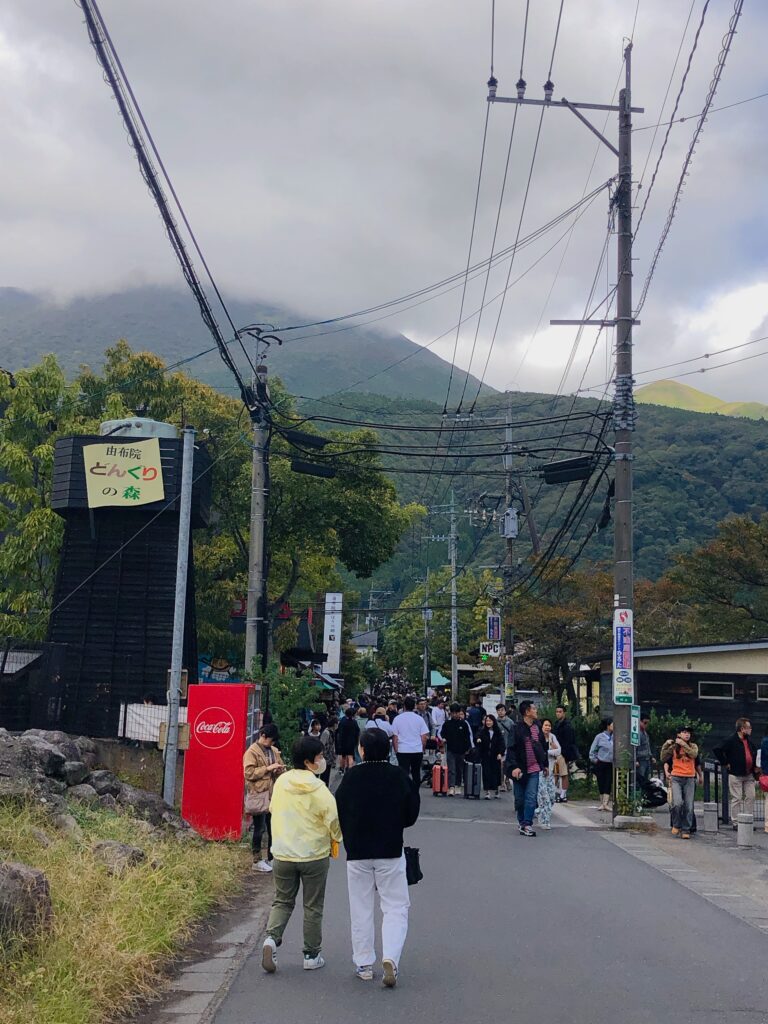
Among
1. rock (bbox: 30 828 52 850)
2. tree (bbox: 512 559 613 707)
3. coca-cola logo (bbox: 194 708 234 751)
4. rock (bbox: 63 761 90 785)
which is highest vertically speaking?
tree (bbox: 512 559 613 707)

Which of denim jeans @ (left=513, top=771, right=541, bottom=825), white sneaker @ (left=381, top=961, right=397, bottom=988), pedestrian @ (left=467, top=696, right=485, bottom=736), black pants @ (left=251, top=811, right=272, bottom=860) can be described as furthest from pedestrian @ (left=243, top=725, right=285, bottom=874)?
pedestrian @ (left=467, top=696, right=485, bottom=736)

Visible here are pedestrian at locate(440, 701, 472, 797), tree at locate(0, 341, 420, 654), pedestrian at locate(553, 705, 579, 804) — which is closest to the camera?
pedestrian at locate(440, 701, 472, 797)

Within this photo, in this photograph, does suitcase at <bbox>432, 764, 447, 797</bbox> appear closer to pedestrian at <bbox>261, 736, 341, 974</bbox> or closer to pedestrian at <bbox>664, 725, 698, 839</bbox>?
pedestrian at <bbox>664, 725, 698, 839</bbox>

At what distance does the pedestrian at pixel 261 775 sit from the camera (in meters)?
10.0

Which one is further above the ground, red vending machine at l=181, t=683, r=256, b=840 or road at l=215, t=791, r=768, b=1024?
red vending machine at l=181, t=683, r=256, b=840

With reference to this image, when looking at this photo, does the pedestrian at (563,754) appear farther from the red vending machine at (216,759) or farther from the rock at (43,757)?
the rock at (43,757)

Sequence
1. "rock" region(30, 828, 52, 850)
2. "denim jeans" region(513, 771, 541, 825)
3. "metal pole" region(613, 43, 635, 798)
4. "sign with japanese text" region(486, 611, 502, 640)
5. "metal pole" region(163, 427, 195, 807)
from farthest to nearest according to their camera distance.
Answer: "sign with japanese text" region(486, 611, 502, 640) → "metal pole" region(613, 43, 635, 798) → "denim jeans" region(513, 771, 541, 825) → "metal pole" region(163, 427, 195, 807) → "rock" region(30, 828, 52, 850)

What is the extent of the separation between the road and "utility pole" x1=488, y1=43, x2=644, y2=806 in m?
5.34

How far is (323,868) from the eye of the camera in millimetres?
6266

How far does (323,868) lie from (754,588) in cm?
3091

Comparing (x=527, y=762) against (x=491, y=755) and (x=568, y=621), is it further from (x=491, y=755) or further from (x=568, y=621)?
(x=568, y=621)

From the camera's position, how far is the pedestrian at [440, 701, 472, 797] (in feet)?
58.5

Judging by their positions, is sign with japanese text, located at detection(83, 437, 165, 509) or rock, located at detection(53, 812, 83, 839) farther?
sign with japanese text, located at detection(83, 437, 165, 509)

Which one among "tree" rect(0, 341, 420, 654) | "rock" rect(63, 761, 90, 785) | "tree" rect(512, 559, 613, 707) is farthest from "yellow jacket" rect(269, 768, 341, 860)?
"tree" rect(512, 559, 613, 707)
